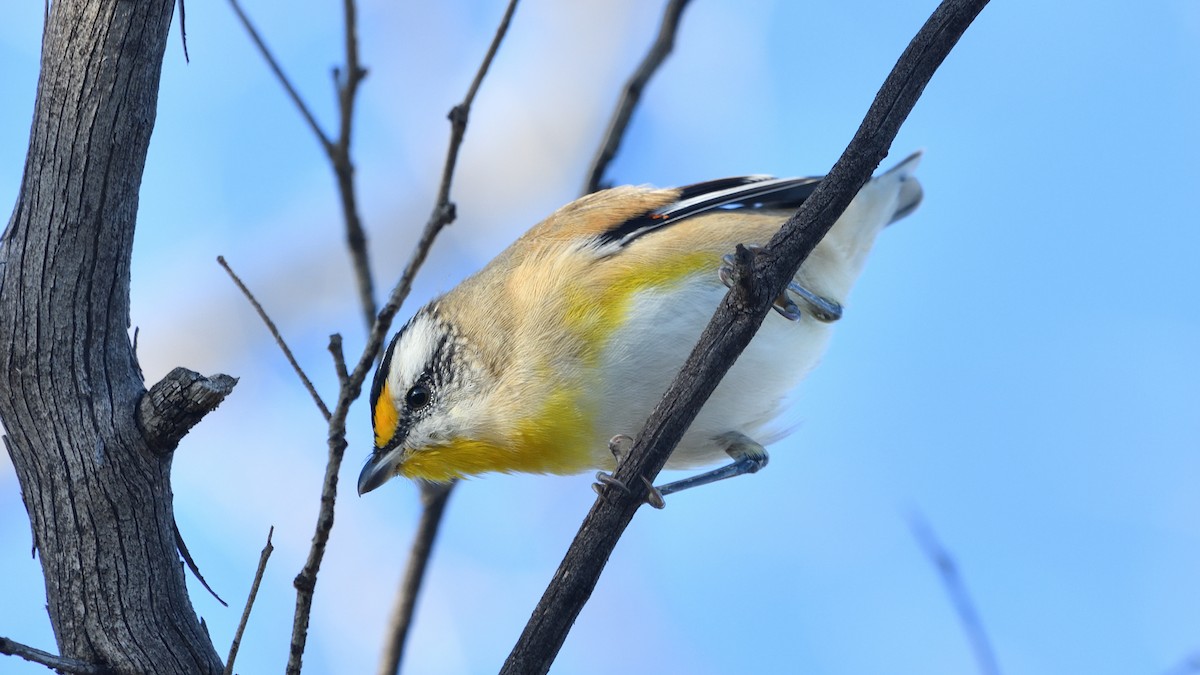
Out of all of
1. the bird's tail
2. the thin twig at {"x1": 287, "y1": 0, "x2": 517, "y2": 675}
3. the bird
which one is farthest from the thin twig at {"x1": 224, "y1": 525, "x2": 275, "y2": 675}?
the bird's tail

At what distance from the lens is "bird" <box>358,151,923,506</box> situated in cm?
348

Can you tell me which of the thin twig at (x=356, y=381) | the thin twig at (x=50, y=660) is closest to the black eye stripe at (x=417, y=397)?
the thin twig at (x=356, y=381)

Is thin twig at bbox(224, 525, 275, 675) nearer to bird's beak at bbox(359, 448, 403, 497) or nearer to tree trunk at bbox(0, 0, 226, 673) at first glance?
tree trunk at bbox(0, 0, 226, 673)

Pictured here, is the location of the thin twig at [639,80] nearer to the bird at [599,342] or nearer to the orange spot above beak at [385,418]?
the bird at [599,342]

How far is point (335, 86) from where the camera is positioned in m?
4.14

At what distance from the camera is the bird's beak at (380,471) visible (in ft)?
12.6

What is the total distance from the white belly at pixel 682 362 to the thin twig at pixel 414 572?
0.87m

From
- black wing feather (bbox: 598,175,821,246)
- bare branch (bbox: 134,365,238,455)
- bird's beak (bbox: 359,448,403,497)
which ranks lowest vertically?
bare branch (bbox: 134,365,238,455)

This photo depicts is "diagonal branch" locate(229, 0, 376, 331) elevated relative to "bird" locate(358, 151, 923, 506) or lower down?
elevated

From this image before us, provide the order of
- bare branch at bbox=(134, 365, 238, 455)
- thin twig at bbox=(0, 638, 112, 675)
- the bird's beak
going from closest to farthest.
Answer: thin twig at bbox=(0, 638, 112, 675)
bare branch at bbox=(134, 365, 238, 455)
the bird's beak

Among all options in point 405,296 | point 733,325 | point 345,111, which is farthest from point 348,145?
point 733,325

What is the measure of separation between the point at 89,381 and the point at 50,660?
640 mm

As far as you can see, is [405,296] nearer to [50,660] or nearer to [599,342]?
[599,342]

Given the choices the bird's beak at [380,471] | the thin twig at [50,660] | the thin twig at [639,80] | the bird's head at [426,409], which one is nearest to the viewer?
the thin twig at [50,660]
